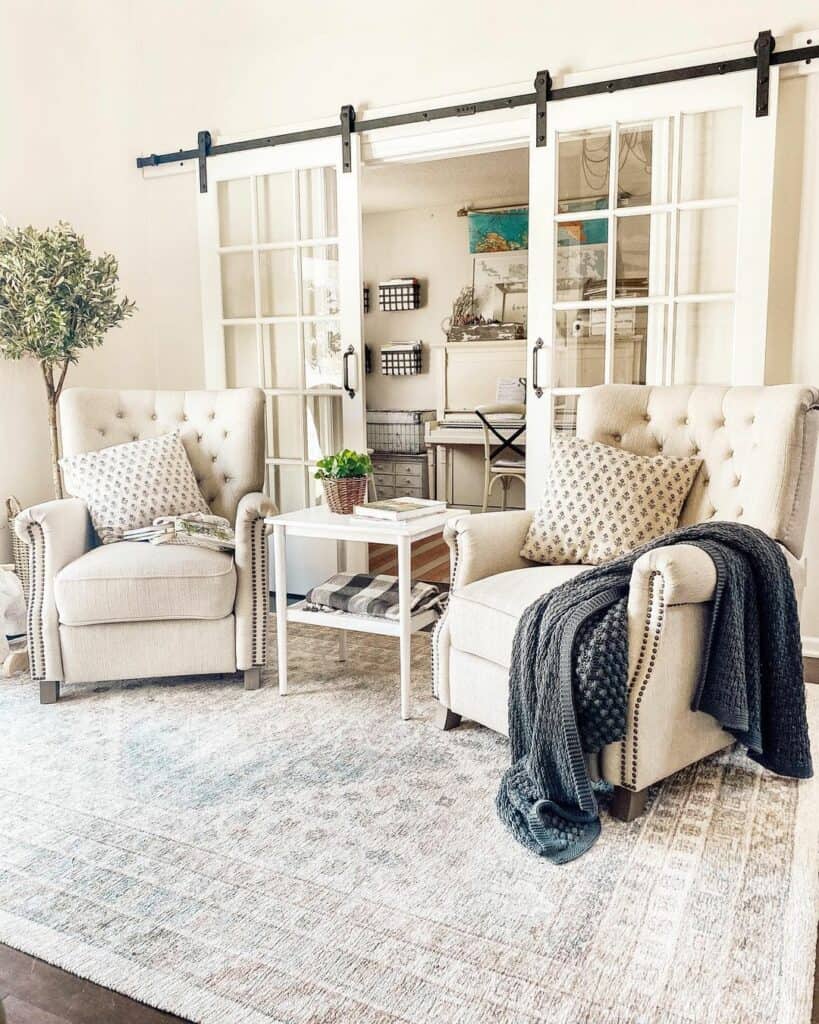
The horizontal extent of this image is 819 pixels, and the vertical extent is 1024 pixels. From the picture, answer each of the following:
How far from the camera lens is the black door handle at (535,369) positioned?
3.55 meters

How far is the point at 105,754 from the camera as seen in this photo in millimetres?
2463

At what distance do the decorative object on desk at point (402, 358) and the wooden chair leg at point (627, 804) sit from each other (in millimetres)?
5461

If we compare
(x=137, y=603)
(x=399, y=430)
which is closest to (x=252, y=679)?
(x=137, y=603)

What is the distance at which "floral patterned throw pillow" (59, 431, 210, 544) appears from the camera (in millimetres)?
3090

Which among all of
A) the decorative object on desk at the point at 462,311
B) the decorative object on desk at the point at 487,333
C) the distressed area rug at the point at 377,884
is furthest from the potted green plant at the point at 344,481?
the decorative object on desk at the point at 462,311

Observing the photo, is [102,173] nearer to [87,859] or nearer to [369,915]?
[87,859]

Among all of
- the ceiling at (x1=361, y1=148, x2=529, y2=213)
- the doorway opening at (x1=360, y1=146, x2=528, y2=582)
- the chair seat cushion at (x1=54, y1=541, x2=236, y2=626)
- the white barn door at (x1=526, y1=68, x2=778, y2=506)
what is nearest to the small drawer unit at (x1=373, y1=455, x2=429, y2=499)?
the doorway opening at (x1=360, y1=146, x2=528, y2=582)

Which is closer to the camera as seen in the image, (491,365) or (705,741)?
(705,741)

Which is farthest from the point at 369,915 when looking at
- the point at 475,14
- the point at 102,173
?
the point at 102,173

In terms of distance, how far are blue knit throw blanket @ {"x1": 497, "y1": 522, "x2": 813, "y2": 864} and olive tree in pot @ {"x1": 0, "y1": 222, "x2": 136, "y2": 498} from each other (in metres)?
2.26

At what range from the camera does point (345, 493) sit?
296 cm

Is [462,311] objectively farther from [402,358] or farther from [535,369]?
[535,369]

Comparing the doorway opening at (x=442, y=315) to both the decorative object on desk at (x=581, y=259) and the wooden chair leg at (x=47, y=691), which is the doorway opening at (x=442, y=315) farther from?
the wooden chair leg at (x=47, y=691)

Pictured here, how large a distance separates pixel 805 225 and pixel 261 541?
7.27 feet
